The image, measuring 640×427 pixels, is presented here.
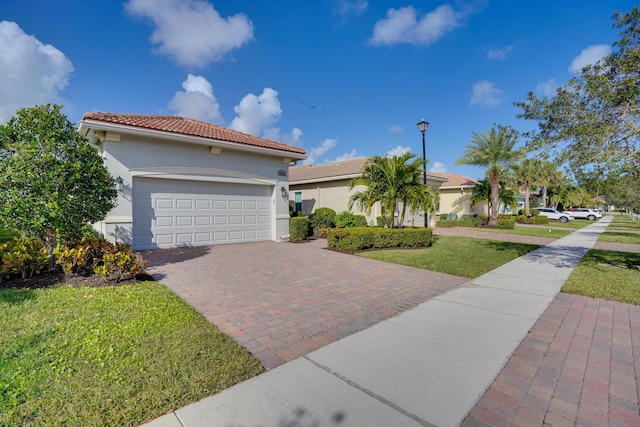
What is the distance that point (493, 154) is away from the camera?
21.9m

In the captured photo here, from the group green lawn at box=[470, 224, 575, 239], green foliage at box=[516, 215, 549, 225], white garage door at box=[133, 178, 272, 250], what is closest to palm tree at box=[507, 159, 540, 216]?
green foliage at box=[516, 215, 549, 225]

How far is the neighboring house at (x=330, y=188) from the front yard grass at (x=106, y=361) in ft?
41.4

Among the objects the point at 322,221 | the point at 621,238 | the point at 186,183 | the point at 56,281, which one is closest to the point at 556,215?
the point at 621,238

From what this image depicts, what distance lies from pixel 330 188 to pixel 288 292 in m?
12.7

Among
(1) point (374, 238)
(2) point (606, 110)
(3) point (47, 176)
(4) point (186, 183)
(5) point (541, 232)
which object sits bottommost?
(5) point (541, 232)

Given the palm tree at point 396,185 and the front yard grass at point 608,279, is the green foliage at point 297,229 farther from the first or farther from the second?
the front yard grass at point 608,279

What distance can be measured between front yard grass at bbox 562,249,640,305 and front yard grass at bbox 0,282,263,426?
258 inches

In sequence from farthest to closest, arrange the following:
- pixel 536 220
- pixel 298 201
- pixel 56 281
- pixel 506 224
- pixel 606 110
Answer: pixel 536 220 → pixel 506 224 → pixel 298 201 → pixel 606 110 → pixel 56 281

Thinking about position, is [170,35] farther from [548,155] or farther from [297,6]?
[548,155]

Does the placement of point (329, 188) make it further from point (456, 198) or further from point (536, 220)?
point (536, 220)

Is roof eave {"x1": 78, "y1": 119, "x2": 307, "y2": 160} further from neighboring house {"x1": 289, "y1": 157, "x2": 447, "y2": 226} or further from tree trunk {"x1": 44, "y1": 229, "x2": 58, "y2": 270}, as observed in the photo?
neighboring house {"x1": 289, "y1": 157, "x2": 447, "y2": 226}

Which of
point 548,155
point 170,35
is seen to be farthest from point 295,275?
point 170,35

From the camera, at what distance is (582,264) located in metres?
8.34

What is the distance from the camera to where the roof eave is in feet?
27.2
